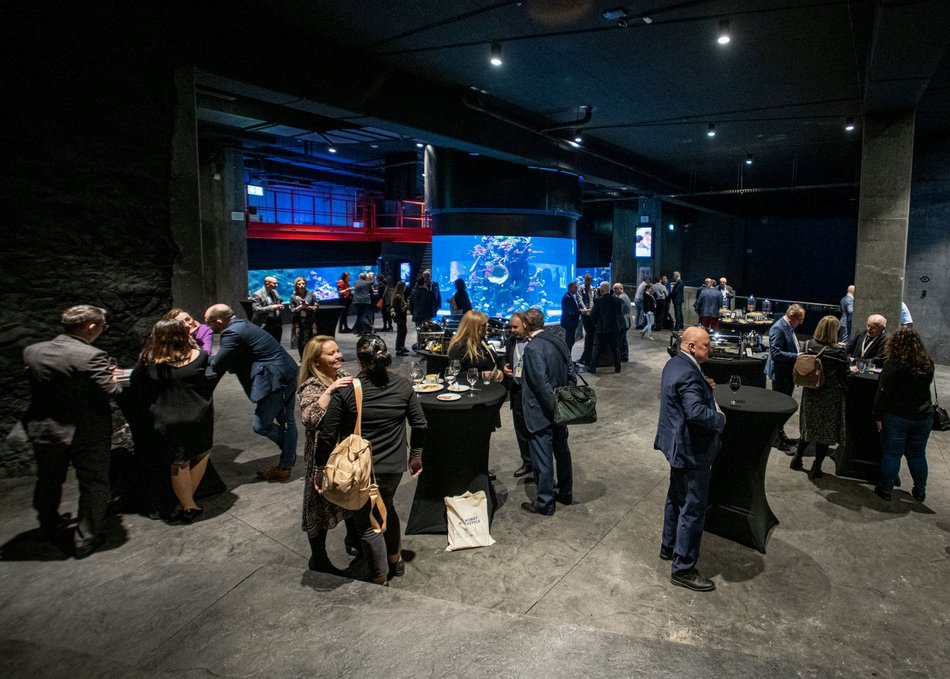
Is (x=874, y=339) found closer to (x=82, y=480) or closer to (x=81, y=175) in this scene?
(x=82, y=480)

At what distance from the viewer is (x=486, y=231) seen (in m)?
14.1

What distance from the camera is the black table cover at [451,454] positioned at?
13.5ft

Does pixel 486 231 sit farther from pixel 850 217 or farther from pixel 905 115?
pixel 850 217

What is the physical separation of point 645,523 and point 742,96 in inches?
320

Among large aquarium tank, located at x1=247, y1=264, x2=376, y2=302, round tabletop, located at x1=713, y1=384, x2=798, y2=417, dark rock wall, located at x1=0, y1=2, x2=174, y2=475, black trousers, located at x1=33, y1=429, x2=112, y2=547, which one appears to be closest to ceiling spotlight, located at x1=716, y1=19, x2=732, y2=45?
round tabletop, located at x1=713, y1=384, x2=798, y2=417

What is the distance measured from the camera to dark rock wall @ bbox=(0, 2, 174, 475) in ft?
16.2

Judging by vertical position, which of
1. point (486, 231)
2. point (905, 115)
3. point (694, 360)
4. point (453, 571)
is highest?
point (905, 115)

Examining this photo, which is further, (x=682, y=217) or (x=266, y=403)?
(x=682, y=217)

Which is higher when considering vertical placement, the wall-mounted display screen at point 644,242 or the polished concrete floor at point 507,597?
the wall-mounted display screen at point 644,242

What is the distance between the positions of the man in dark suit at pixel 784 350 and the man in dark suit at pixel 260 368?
493cm

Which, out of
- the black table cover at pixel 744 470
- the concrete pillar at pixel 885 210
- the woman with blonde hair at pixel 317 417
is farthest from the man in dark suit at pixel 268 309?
the concrete pillar at pixel 885 210

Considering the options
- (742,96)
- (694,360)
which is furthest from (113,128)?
(742,96)

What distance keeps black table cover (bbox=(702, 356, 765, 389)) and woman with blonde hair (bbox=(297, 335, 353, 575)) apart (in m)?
4.69

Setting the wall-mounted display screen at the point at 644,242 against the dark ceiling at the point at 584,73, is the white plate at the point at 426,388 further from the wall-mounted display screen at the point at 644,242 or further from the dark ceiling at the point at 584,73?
the wall-mounted display screen at the point at 644,242
